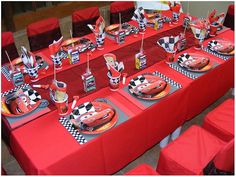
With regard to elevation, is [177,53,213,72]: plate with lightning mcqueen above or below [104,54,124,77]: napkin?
below

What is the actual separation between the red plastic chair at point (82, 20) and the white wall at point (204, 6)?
6.80 ft

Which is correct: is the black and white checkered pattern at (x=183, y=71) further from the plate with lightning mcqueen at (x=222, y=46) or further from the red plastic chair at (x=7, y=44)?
the red plastic chair at (x=7, y=44)

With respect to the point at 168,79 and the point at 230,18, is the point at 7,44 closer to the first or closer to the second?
the point at 168,79

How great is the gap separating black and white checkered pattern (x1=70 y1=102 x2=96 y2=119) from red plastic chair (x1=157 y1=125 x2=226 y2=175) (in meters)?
0.54

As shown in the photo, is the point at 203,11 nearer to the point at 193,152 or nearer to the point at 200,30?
the point at 200,30

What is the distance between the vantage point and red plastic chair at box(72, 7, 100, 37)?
2.77 metres

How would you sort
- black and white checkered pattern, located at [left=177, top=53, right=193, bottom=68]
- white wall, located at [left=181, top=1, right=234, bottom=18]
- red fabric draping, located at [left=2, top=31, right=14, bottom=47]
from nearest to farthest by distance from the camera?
black and white checkered pattern, located at [left=177, top=53, right=193, bottom=68], red fabric draping, located at [left=2, top=31, right=14, bottom=47], white wall, located at [left=181, top=1, right=234, bottom=18]

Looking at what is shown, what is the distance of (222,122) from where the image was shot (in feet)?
6.52

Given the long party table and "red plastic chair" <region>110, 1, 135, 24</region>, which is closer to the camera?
the long party table

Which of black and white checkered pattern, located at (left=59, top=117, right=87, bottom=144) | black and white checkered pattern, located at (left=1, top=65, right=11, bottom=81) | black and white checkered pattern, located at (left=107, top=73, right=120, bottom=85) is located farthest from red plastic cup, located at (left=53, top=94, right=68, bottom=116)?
black and white checkered pattern, located at (left=1, top=65, right=11, bottom=81)

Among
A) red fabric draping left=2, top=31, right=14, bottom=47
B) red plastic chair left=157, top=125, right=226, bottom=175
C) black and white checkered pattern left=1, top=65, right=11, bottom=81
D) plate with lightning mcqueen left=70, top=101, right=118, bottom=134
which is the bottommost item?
red plastic chair left=157, top=125, right=226, bottom=175

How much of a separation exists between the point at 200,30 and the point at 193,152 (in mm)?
1009

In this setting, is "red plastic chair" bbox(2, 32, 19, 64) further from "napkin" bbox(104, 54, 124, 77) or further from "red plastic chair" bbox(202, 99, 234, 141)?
"red plastic chair" bbox(202, 99, 234, 141)

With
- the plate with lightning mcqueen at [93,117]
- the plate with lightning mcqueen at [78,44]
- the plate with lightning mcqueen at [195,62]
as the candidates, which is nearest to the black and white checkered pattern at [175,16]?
the plate with lightning mcqueen at [195,62]
